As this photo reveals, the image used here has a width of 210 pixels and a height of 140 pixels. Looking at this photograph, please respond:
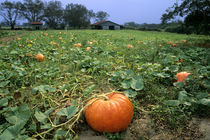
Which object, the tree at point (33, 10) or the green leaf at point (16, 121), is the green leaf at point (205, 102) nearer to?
the green leaf at point (16, 121)

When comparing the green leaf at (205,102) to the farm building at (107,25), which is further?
the farm building at (107,25)

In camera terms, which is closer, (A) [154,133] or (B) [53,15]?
(A) [154,133]

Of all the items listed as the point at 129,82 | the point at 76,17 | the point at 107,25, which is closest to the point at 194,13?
the point at 129,82

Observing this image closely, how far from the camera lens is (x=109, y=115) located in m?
1.41

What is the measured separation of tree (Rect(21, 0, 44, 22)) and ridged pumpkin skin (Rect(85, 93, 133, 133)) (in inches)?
2557

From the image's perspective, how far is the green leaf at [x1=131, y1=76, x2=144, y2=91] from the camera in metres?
1.93

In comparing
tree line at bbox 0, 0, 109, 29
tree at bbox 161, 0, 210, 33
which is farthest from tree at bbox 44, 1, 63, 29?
Answer: tree at bbox 161, 0, 210, 33

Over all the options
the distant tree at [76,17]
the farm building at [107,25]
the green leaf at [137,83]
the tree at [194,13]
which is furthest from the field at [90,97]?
the distant tree at [76,17]

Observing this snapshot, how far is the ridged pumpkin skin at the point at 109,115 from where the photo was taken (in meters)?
1.41

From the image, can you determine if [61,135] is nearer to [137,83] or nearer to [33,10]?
[137,83]

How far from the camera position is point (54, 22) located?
5772cm

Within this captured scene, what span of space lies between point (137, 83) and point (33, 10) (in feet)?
215

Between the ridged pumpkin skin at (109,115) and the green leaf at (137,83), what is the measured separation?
476mm

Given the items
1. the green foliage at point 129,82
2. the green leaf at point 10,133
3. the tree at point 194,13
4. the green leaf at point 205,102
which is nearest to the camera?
the green leaf at point 10,133
